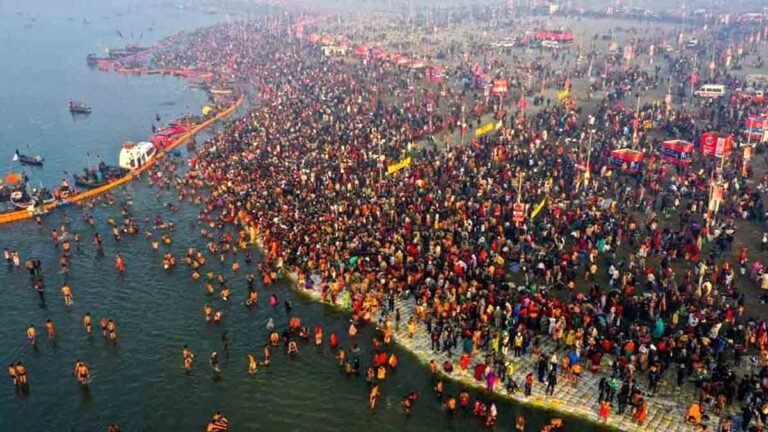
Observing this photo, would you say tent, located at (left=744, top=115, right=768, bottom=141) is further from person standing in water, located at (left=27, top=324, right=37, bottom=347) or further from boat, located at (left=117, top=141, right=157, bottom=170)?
person standing in water, located at (left=27, top=324, right=37, bottom=347)

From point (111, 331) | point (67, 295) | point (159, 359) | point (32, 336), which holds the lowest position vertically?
point (159, 359)

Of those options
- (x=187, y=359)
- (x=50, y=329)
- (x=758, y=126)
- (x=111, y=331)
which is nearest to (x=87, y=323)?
(x=111, y=331)

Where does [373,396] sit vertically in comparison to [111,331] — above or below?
below

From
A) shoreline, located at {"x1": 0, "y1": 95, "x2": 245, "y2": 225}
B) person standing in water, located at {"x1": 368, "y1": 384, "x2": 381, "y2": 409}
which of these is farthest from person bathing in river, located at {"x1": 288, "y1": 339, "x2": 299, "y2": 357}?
shoreline, located at {"x1": 0, "y1": 95, "x2": 245, "y2": 225}

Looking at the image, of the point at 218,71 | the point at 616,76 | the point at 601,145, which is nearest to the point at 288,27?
the point at 218,71

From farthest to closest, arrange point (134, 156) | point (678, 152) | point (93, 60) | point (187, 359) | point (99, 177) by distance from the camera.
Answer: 1. point (93, 60)
2. point (134, 156)
3. point (99, 177)
4. point (678, 152)
5. point (187, 359)

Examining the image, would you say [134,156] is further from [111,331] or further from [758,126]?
[758,126]

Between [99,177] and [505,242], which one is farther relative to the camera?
[99,177]
